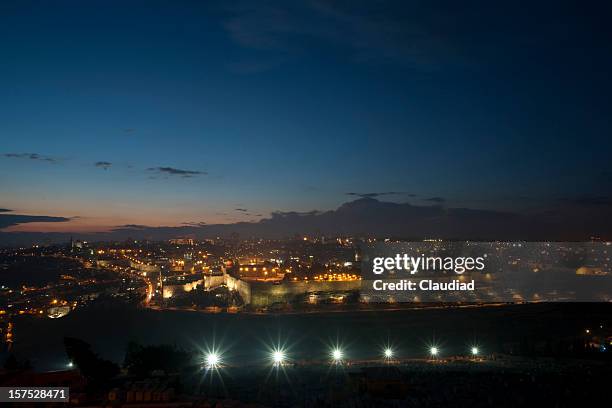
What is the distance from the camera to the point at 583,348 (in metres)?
12.6

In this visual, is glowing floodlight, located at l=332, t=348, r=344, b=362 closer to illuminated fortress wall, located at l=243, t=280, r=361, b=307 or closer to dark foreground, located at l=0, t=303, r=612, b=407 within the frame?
dark foreground, located at l=0, t=303, r=612, b=407

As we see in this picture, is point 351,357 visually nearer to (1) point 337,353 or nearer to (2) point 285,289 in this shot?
(1) point 337,353

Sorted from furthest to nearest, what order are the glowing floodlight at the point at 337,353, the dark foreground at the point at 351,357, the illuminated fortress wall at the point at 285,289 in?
the illuminated fortress wall at the point at 285,289 → the glowing floodlight at the point at 337,353 → the dark foreground at the point at 351,357

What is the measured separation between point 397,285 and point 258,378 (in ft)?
69.7

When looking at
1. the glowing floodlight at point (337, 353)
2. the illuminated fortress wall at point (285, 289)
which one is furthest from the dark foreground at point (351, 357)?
the illuminated fortress wall at point (285, 289)

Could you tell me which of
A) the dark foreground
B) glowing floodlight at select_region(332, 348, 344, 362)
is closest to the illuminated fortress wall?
the dark foreground

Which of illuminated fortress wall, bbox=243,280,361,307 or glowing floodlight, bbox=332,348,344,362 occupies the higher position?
illuminated fortress wall, bbox=243,280,361,307

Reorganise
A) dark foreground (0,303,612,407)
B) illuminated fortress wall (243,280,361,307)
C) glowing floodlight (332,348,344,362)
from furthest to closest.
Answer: illuminated fortress wall (243,280,361,307), glowing floodlight (332,348,344,362), dark foreground (0,303,612,407)

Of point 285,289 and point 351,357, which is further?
point 285,289

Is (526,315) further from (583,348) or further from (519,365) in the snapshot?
(519,365)

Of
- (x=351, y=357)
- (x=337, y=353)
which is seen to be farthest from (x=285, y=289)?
(x=351, y=357)

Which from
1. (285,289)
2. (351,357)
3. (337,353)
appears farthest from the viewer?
(285,289)

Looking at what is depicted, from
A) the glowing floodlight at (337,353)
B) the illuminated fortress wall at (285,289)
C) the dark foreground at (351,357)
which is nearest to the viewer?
the dark foreground at (351,357)

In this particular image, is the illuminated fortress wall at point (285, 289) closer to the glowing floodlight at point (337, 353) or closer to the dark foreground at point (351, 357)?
the dark foreground at point (351, 357)
